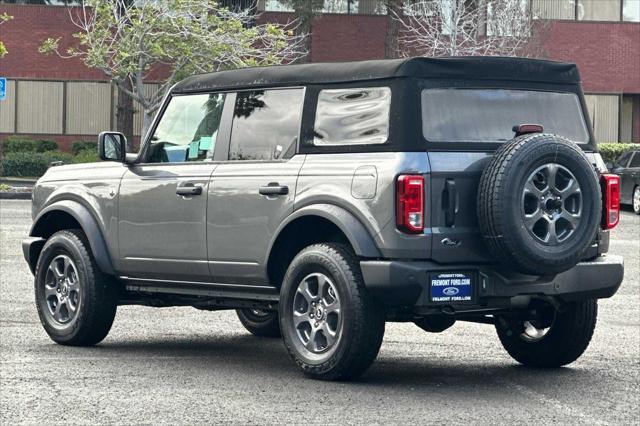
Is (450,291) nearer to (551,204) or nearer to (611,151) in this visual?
(551,204)

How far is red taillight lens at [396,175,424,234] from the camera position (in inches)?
320

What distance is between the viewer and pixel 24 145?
4406cm

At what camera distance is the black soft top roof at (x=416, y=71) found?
8500mm

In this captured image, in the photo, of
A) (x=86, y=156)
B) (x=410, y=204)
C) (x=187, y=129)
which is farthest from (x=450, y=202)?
(x=86, y=156)

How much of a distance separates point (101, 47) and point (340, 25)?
11451mm

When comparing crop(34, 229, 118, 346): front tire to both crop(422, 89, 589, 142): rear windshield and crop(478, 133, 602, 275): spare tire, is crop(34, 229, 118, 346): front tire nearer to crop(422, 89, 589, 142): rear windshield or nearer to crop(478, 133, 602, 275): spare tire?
crop(422, 89, 589, 142): rear windshield

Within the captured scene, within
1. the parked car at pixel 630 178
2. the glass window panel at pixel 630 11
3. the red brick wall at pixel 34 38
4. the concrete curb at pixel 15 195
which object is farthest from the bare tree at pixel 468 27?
the concrete curb at pixel 15 195

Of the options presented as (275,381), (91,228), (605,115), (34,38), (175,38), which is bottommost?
(275,381)

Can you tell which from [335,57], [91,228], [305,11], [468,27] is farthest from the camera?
[335,57]

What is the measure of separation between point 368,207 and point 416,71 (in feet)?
2.89

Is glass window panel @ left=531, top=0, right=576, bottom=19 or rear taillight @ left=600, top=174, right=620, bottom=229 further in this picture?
glass window panel @ left=531, top=0, right=576, bottom=19

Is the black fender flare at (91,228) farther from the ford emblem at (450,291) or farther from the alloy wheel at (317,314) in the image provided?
the ford emblem at (450,291)

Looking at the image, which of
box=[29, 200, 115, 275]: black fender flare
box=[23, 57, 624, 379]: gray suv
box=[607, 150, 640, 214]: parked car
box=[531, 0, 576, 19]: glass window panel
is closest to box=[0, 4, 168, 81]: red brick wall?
box=[531, 0, 576, 19]: glass window panel

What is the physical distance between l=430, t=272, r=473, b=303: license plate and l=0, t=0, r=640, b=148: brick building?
37491mm
